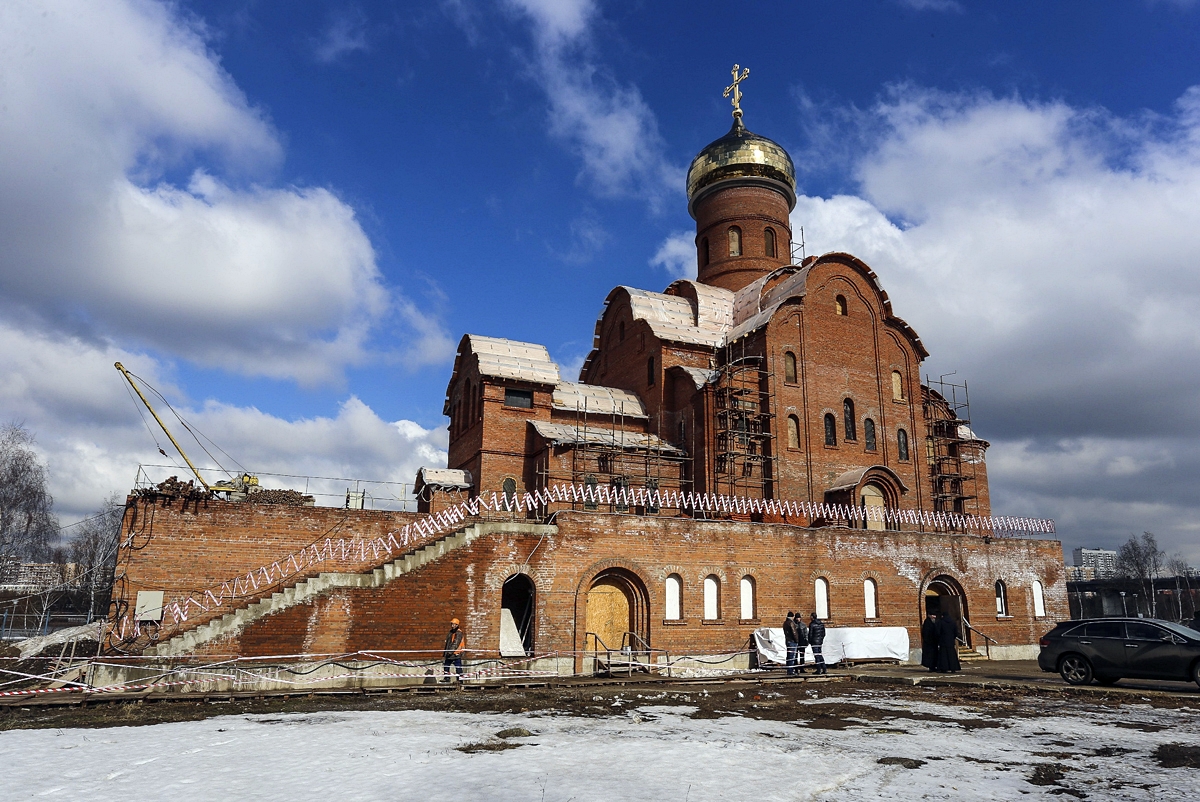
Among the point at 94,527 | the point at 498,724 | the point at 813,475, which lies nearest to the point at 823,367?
the point at 813,475

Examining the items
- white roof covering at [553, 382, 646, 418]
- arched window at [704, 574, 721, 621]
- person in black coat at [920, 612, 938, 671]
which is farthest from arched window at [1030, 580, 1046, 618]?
white roof covering at [553, 382, 646, 418]

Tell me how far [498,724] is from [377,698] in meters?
Result: 4.16

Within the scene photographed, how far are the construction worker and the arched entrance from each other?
4087 millimetres

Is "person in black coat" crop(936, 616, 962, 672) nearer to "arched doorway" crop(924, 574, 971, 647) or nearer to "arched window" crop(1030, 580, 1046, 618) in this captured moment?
"arched doorway" crop(924, 574, 971, 647)

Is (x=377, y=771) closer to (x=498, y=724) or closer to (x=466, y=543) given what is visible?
(x=498, y=724)

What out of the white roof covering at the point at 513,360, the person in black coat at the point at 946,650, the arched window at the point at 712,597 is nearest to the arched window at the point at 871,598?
the person in black coat at the point at 946,650

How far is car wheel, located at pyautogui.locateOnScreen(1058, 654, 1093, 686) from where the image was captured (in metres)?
15.4

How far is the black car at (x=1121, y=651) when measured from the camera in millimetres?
14102

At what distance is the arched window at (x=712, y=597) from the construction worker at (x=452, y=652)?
23.5 feet

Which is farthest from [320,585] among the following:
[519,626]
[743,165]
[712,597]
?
[743,165]

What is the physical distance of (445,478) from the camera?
87.4 feet

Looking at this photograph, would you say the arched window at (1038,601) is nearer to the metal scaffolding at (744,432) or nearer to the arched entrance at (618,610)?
the metal scaffolding at (744,432)

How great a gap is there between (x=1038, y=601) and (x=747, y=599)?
496 inches

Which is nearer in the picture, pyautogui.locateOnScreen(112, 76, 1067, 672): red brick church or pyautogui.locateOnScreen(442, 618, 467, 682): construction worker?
pyautogui.locateOnScreen(442, 618, 467, 682): construction worker
